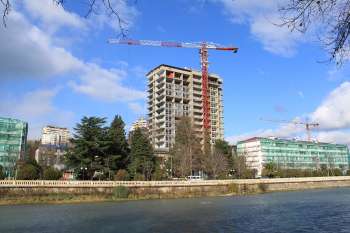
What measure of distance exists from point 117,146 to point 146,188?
1404 centimetres

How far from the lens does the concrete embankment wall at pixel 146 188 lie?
60.2 m

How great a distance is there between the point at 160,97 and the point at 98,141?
9370cm

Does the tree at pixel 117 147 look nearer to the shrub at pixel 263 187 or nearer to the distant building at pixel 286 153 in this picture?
the shrub at pixel 263 187

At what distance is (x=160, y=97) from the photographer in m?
168

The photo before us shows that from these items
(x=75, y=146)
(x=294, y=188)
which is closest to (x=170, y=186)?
(x=75, y=146)

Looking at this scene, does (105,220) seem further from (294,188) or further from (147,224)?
(294,188)

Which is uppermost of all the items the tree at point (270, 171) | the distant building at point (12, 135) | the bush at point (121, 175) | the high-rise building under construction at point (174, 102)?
the high-rise building under construction at point (174, 102)

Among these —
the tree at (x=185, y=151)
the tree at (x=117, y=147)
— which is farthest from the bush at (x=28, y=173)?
the tree at (x=185, y=151)

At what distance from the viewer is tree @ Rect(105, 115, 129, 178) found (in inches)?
3093

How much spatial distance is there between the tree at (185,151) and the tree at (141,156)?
34.0 feet

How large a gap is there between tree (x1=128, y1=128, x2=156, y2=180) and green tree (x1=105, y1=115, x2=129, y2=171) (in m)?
2.76

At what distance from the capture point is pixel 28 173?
71.2 m

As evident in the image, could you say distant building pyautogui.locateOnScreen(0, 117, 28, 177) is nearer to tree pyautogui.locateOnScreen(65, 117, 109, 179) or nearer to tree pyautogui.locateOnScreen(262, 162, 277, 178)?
tree pyautogui.locateOnScreen(65, 117, 109, 179)

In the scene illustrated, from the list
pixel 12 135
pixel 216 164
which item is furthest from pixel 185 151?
pixel 12 135
